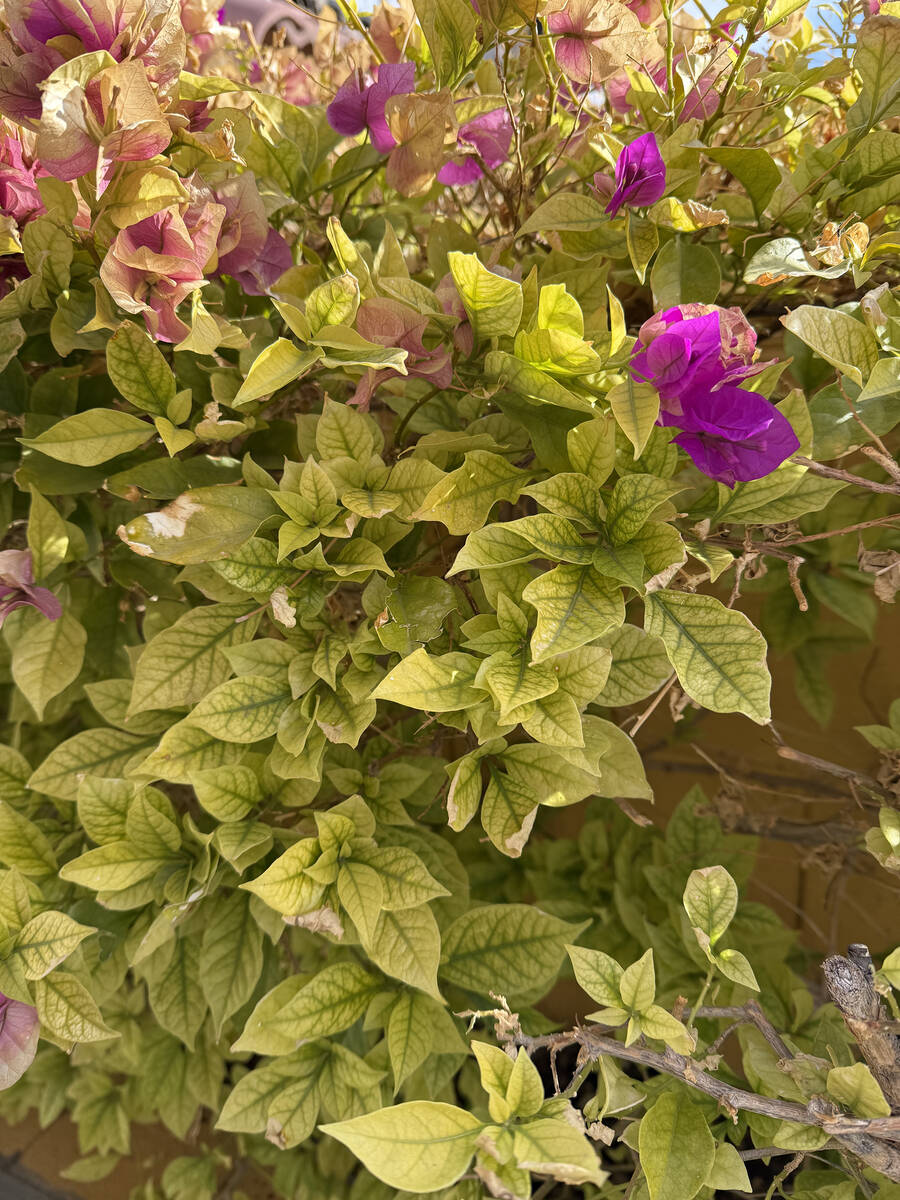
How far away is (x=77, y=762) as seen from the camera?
2.10 ft

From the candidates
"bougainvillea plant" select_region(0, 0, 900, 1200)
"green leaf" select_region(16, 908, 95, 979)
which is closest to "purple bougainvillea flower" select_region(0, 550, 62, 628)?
"bougainvillea plant" select_region(0, 0, 900, 1200)

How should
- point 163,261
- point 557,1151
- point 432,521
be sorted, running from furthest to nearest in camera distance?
point 432,521 → point 163,261 → point 557,1151

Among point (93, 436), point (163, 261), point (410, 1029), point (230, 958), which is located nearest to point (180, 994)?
point (230, 958)

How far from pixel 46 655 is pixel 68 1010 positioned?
0.25 meters

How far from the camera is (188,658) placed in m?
0.56

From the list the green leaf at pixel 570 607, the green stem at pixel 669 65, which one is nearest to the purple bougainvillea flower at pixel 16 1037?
the green leaf at pixel 570 607

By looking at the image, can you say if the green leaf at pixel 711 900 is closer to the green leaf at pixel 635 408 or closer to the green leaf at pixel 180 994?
the green leaf at pixel 635 408

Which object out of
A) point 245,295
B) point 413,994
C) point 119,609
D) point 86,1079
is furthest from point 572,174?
point 86,1079

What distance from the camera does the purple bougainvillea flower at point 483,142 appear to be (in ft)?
2.10

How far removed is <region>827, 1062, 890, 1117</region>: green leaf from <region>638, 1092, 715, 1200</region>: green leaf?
0.30 ft

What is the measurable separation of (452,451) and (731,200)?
0.87 feet

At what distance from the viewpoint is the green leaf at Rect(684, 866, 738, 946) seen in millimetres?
508

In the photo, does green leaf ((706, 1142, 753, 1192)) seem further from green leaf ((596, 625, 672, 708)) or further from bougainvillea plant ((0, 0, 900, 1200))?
green leaf ((596, 625, 672, 708))

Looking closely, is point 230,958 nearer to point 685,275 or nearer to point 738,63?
point 685,275
